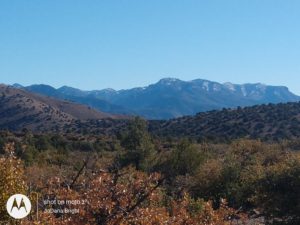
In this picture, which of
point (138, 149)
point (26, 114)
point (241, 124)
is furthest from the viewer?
point (26, 114)

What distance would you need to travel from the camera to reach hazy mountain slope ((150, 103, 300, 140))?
244 ft

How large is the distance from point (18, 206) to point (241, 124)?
246 feet

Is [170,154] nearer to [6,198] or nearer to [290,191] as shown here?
[290,191]

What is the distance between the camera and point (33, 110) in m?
132

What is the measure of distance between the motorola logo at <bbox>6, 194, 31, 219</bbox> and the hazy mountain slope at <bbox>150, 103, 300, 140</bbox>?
60932 mm

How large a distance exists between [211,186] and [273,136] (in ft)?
146

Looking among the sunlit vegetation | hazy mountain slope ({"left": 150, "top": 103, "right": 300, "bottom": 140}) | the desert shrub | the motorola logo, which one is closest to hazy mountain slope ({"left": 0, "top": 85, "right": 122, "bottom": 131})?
hazy mountain slope ({"left": 150, "top": 103, "right": 300, "bottom": 140})

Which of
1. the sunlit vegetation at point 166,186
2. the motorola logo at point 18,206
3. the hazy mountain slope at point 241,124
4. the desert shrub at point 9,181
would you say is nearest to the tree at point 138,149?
the sunlit vegetation at point 166,186

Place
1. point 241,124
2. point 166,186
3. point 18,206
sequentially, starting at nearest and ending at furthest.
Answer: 1. point 18,206
2. point 166,186
3. point 241,124

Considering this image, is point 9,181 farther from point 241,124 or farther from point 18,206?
point 241,124

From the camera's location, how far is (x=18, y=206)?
8.19 meters

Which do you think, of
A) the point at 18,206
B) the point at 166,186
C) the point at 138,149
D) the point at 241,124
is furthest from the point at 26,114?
the point at 18,206

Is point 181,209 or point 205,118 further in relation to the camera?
point 205,118

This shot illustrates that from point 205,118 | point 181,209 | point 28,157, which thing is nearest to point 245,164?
point 28,157
